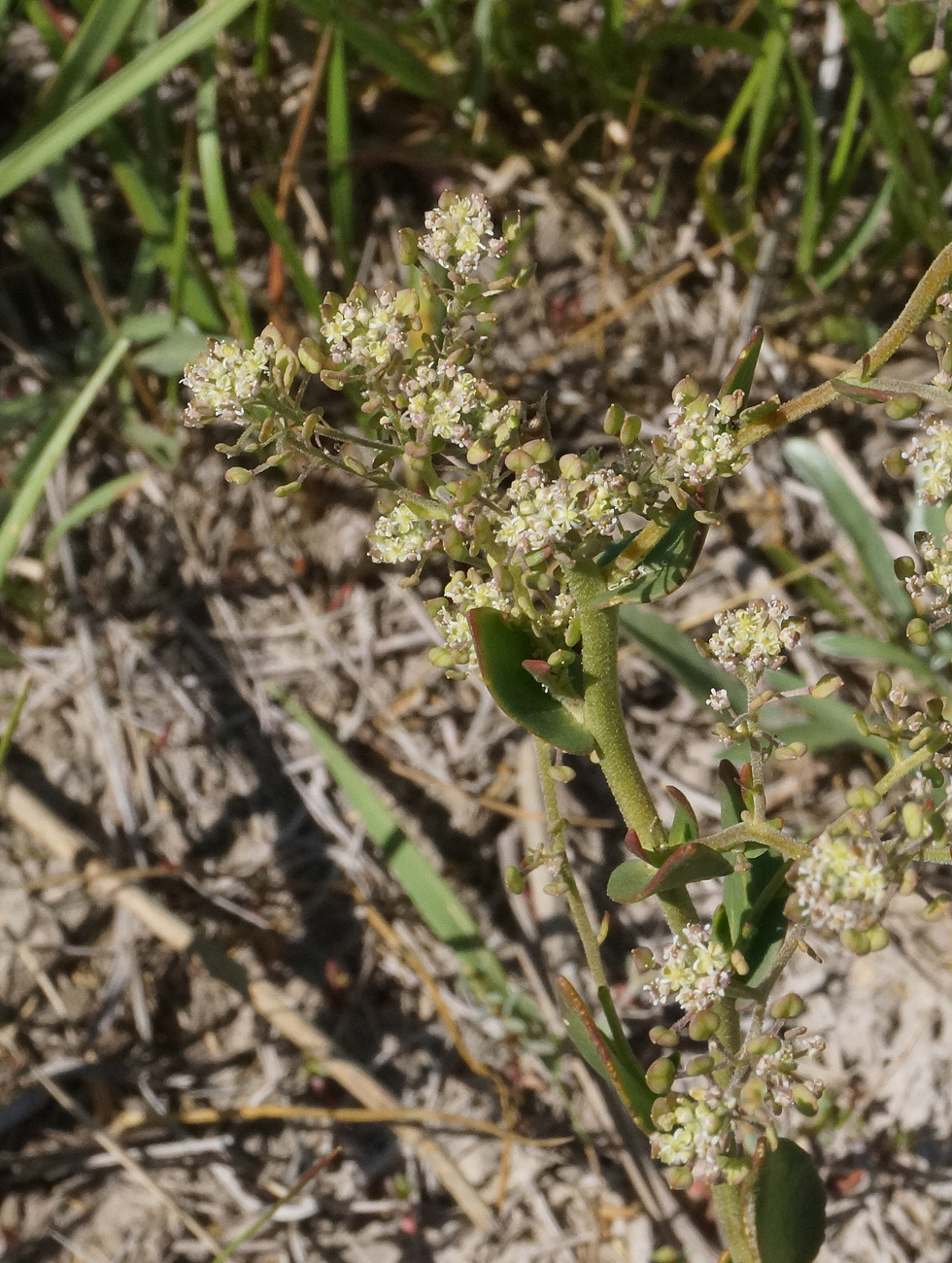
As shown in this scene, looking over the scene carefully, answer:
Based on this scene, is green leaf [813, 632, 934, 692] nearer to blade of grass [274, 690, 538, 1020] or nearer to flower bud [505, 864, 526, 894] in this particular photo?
blade of grass [274, 690, 538, 1020]

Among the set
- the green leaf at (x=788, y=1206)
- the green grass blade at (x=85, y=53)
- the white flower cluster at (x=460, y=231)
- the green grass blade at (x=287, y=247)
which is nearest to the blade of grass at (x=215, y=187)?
the green grass blade at (x=287, y=247)

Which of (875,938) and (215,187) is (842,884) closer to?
(875,938)

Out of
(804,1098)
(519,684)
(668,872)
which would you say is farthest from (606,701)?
(804,1098)

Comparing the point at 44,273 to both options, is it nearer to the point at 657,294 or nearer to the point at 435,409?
the point at 657,294

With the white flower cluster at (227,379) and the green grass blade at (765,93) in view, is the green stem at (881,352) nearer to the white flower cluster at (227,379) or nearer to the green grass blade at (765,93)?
the white flower cluster at (227,379)

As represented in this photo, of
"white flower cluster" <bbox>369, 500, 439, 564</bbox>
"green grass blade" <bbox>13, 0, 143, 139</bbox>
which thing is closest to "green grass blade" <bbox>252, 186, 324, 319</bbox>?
"green grass blade" <bbox>13, 0, 143, 139</bbox>

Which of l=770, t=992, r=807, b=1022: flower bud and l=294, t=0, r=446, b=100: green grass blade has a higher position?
l=294, t=0, r=446, b=100: green grass blade

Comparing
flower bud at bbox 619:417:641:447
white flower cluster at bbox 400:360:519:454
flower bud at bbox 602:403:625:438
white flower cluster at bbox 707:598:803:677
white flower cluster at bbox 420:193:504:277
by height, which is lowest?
white flower cluster at bbox 707:598:803:677

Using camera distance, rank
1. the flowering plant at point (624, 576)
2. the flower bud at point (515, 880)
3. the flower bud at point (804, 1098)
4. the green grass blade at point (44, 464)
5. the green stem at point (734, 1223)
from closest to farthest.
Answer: the flowering plant at point (624, 576)
the flower bud at point (804, 1098)
the flower bud at point (515, 880)
the green stem at point (734, 1223)
the green grass blade at point (44, 464)
